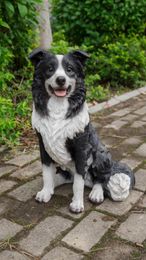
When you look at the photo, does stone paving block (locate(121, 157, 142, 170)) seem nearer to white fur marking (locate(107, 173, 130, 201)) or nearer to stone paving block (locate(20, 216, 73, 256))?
white fur marking (locate(107, 173, 130, 201))

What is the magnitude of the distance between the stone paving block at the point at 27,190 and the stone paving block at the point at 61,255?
77 centimetres

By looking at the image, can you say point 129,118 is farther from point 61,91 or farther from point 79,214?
point 61,91

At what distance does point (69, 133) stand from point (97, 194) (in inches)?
25.3

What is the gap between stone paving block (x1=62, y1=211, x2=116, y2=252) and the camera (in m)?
2.60

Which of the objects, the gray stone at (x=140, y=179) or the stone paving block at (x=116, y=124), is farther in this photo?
the stone paving block at (x=116, y=124)

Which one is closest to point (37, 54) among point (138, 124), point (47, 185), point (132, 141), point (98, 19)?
point (47, 185)

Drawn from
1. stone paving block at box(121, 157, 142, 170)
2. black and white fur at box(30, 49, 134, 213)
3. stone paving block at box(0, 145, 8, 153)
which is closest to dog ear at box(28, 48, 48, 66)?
black and white fur at box(30, 49, 134, 213)

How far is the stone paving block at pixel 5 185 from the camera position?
3.37 m

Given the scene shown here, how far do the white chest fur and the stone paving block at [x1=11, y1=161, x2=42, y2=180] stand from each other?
0.89 meters

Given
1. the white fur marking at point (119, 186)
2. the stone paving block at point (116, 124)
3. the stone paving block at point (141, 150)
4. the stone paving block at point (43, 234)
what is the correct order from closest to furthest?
the stone paving block at point (43, 234) < the white fur marking at point (119, 186) < the stone paving block at point (141, 150) < the stone paving block at point (116, 124)

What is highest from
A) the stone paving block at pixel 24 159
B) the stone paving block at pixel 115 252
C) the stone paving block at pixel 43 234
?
the stone paving block at pixel 24 159

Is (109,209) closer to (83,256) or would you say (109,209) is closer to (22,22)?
(83,256)

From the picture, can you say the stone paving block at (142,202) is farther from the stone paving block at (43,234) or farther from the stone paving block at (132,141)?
the stone paving block at (132,141)

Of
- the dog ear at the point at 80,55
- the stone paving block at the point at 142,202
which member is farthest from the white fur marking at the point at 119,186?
the dog ear at the point at 80,55
